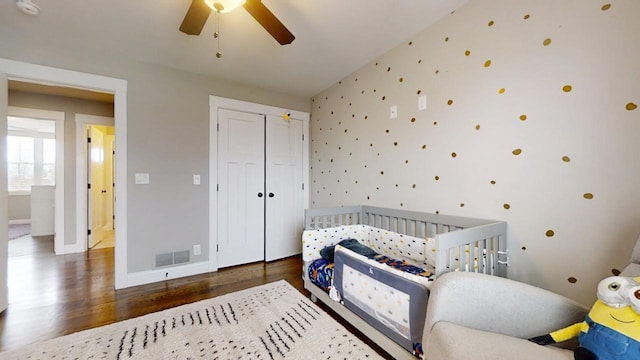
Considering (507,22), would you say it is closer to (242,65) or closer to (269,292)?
(242,65)

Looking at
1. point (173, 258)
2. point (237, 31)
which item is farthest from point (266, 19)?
point (173, 258)

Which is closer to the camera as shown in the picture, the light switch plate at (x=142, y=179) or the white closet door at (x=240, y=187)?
the light switch plate at (x=142, y=179)

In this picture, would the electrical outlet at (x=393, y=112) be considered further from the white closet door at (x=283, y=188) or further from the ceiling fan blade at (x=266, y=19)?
the white closet door at (x=283, y=188)

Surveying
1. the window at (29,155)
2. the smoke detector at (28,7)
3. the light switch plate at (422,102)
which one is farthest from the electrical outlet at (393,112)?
the window at (29,155)

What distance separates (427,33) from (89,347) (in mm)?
3366

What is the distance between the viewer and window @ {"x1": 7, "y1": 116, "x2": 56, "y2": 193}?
232 inches

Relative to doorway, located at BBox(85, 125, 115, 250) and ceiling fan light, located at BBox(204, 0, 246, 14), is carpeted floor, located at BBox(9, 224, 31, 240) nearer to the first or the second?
doorway, located at BBox(85, 125, 115, 250)

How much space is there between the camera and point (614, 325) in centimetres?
77

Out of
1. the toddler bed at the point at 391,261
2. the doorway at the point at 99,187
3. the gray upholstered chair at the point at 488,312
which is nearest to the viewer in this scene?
the gray upholstered chair at the point at 488,312

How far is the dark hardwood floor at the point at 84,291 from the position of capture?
5.97ft

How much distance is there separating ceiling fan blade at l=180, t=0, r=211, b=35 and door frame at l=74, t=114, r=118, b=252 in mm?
3550

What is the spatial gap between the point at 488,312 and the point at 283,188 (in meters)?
2.76

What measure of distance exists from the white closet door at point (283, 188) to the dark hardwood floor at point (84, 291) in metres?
0.27

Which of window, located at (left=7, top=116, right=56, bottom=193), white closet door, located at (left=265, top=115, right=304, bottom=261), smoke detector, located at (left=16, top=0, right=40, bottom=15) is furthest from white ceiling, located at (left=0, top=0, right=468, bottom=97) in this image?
window, located at (left=7, top=116, right=56, bottom=193)
